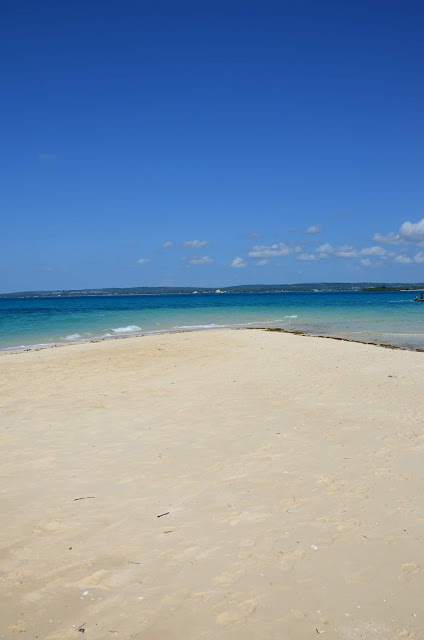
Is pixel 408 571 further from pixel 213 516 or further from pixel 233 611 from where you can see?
pixel 213 516

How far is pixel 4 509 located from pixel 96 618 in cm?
202

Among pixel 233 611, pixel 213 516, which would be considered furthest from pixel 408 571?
pixel 213 516

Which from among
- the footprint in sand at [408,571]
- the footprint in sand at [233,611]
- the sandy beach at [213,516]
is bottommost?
the footprint in sand at [408,571]

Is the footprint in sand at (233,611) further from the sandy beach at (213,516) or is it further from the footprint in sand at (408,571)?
the footprint in sand at (408,571)

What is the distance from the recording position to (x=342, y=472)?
210 inches

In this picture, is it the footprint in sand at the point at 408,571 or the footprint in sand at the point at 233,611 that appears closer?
the footprint in sand at the point at 233,611

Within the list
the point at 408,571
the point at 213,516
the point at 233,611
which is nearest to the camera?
the point at 233,611

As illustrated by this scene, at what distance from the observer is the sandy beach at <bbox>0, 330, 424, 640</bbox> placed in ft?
10.0

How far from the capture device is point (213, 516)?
4328 mm

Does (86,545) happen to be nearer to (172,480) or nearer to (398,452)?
(172,480)

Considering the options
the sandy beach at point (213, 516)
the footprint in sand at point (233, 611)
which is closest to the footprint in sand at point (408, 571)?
the sandy beach at point (213, 516)

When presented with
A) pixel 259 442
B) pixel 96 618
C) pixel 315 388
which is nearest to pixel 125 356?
pixel 315 388

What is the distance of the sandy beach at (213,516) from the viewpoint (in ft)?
10.0

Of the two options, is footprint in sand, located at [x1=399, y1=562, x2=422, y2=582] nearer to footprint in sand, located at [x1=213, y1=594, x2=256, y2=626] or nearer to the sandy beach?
the sandy beach
